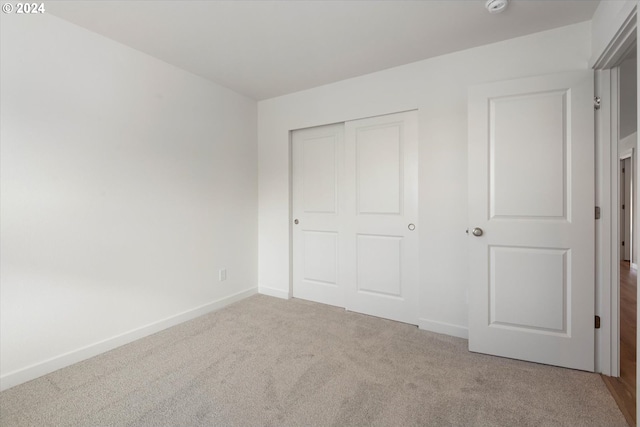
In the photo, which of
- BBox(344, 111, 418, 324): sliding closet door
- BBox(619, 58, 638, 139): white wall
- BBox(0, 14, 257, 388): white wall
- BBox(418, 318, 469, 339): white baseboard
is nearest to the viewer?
BBox(0, 14, 257, 388): white wall

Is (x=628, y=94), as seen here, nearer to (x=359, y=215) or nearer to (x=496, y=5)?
(x=496, y=5)

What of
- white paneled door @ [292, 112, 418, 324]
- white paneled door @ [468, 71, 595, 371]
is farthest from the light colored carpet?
white paneled door @ [292, 112, 418, 324]

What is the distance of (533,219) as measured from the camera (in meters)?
2.10

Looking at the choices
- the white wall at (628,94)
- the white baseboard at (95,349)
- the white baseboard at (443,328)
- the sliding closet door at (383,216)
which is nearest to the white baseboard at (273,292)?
the white baseboard at (95,349)

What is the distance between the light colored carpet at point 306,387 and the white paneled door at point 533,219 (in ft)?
0.76

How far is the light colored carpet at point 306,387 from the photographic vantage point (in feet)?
5.15

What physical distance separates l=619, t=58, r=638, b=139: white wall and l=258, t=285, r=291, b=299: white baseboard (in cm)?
394

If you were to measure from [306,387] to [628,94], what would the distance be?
4.24 metres

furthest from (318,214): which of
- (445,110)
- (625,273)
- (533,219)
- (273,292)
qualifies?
(625,273)

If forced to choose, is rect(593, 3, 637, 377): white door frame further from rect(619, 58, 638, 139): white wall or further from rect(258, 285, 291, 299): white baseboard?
rect(258, 285, 291, 299): white baseboard

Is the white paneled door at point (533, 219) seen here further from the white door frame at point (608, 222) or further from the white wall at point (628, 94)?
the white wall at point (628, 94)

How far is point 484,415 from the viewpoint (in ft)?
5.17

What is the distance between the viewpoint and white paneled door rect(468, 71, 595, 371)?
6.54 feet

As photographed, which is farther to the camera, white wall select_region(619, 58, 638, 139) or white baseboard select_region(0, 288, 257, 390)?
white wall select_region(619, 58, 638, 139)
